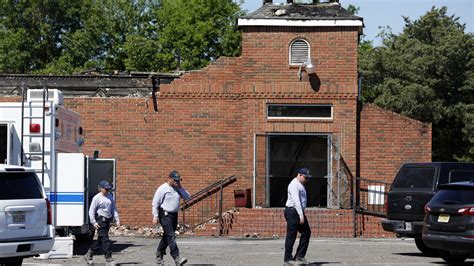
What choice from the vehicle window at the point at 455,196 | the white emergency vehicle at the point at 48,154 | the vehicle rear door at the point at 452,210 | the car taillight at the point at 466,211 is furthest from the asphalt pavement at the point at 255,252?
the car taillight at the point at 466,211

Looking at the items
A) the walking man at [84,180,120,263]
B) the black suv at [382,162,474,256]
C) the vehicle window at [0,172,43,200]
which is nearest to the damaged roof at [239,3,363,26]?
the black suv at [382,162,474,256]

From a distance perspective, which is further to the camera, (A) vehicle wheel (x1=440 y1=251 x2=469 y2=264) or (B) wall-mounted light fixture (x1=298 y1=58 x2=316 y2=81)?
(B) wall-mounted light fixture (x1=298 y1=58 x2=316 y2=81)

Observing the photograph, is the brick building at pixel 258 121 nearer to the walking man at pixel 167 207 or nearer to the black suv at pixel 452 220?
the black suv at pixel 452 220

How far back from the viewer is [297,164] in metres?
33.5

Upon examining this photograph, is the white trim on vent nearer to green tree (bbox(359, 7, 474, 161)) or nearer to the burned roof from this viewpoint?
the burned roof

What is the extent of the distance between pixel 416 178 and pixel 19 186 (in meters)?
9.38

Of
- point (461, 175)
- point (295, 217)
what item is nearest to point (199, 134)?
point (461, 175)

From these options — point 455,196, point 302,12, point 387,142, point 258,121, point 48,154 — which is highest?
point 302,12

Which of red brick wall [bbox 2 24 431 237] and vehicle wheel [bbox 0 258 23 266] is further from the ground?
red brick wall [bbox 2 24 431 237]

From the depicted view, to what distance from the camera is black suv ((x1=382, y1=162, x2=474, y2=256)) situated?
22.0m

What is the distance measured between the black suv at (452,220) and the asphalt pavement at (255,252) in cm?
134

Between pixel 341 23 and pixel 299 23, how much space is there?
4.10 ft

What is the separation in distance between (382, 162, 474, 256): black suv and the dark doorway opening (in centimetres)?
947

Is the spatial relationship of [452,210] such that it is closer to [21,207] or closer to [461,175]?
[461,175]
